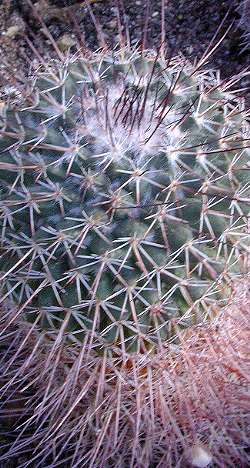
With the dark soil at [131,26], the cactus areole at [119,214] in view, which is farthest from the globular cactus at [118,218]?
the dark soil at [131,26]

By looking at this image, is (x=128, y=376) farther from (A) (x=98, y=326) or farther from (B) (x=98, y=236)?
(B) (x=98, y=236)

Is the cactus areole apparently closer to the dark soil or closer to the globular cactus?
the globular cactus

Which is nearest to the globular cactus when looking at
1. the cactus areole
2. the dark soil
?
the cactus areole

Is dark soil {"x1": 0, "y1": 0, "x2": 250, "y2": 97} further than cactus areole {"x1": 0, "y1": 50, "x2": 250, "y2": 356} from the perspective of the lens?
Yes

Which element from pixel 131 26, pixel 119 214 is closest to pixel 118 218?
pixel 119 214

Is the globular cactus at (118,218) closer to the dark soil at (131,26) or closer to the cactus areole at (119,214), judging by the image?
the cactus areole at (119,214)

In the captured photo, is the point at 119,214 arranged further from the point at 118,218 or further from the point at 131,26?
the point at 131,26

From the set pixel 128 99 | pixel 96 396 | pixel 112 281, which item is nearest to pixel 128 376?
pixel 96 396
